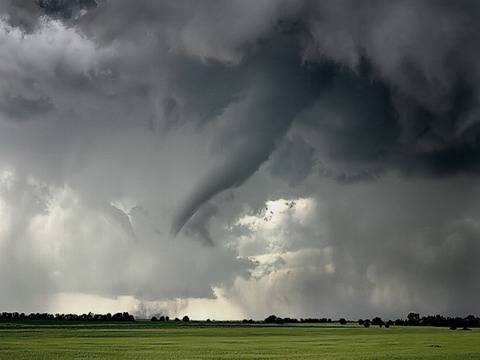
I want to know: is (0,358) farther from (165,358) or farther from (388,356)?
(388,356)

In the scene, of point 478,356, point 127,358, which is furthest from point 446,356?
point 127,358

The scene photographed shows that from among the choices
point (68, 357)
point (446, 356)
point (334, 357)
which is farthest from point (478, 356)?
point (68, 357)

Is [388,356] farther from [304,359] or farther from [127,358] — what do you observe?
[127,358]

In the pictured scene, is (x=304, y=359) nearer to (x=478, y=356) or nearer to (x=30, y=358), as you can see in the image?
(x=478, y=356)

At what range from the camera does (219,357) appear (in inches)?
2400

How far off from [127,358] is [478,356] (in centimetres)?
3613

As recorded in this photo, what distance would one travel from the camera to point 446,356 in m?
59.9

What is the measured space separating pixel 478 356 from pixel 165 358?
1267 inches

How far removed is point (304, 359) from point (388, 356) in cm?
937

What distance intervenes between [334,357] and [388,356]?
5660mm

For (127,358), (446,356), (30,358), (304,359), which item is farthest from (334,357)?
(30,358)

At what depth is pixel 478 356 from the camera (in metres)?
59.3

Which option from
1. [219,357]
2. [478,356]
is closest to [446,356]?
[478,356]

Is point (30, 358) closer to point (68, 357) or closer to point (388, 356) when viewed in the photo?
point (68, 357)
